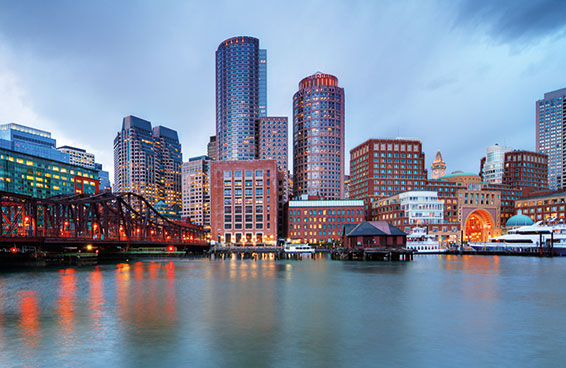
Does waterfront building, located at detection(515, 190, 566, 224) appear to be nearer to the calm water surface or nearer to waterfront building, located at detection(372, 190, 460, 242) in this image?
waterfront building, located at detection(372, 190, 460, 242)

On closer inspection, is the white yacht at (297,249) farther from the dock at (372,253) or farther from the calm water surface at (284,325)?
the calm water surface at (284,325)

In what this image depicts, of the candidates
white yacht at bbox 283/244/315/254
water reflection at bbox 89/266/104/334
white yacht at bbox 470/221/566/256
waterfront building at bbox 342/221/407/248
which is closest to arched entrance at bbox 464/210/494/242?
white yacht at bbox 470/221/566/256

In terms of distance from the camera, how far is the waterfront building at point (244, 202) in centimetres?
15750

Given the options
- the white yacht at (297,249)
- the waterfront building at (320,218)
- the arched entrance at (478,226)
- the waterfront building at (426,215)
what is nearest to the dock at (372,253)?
the white yacht at (297,249)

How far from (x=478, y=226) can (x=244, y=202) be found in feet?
329

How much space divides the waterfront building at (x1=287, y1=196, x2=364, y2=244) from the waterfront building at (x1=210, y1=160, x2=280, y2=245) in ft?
29.8

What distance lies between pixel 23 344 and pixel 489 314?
35367mm

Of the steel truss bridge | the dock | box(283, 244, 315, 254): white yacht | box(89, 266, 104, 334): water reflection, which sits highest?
the steel truss bridge

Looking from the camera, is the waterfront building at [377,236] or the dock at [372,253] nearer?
the dock at [372,253]

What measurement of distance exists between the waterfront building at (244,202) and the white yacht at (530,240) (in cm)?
7836

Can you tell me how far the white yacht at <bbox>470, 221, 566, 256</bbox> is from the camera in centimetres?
12019

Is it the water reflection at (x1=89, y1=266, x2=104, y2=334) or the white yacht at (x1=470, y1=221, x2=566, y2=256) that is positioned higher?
the water reflection at (x1=89, y1=266, x2=104, y2=334)

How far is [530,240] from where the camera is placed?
418ft

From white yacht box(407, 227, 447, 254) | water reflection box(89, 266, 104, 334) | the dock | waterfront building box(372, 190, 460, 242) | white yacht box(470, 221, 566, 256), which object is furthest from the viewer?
waterfront building box(372, 190, 460, 242)
